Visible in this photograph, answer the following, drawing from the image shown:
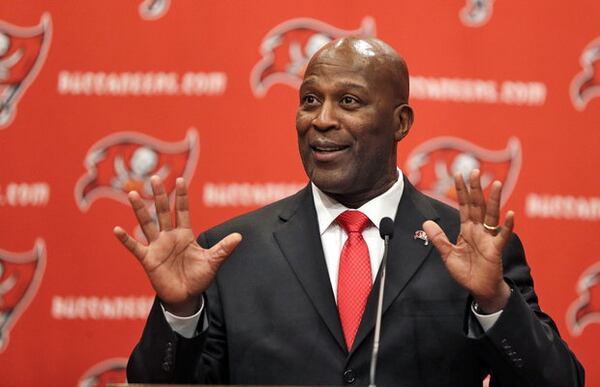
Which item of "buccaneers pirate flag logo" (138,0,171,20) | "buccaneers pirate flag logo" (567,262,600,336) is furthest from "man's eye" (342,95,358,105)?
"buccaneers pirate flag logo" (567,262,600,336)

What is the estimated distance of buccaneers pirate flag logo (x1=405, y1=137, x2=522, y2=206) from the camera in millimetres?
3992

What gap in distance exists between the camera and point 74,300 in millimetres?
3963

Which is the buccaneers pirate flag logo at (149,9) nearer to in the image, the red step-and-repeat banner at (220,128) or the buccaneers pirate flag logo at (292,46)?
the red step-and-repeat banner at (220,128)

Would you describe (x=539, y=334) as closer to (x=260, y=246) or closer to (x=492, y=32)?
(x=260, y=246)

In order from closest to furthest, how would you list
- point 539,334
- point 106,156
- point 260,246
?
point 539,334, point 260,246, point 106,156

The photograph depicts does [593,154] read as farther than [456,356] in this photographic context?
Yes

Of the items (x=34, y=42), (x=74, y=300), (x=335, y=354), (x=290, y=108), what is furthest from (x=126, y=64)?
(x=335, y=354)

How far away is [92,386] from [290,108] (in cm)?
125

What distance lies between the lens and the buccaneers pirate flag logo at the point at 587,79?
158 inches

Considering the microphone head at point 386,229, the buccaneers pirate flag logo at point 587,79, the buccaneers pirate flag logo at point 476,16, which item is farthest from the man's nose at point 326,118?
the buccaneers pirate flag logo at point 587,79

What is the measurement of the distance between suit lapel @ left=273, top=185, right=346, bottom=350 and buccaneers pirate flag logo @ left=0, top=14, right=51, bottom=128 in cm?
140

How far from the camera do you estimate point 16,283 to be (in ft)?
12.9

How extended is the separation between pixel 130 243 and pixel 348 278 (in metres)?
0.59

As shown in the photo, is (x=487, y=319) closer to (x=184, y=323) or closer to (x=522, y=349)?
(x=522, y=349)
